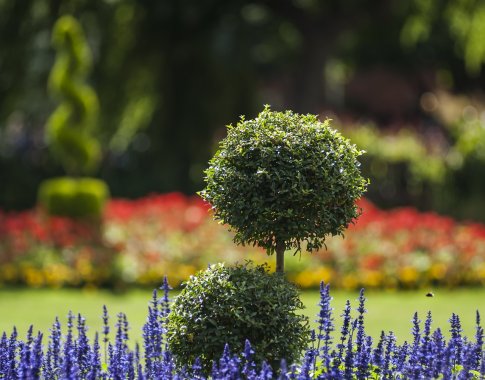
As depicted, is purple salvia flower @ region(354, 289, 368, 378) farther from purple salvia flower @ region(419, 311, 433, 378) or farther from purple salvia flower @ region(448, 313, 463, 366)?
purple salvia flower @ region(448, 313, 463, 366)

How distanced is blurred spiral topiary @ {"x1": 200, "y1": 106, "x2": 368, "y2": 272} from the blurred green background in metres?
9.26

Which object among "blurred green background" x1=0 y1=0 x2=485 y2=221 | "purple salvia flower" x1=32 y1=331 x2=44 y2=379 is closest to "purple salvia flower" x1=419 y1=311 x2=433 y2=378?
"purple salvia flower" x1=32 y1=331 x2=44 y2=379

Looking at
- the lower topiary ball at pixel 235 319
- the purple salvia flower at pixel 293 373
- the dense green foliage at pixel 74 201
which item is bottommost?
the purple salvia flower at pixel 293 373

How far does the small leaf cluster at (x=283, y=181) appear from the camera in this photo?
4816 millimetres

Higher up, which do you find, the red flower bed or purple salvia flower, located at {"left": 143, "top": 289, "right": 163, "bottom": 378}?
the red flower bed

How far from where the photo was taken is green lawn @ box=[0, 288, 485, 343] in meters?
7.97

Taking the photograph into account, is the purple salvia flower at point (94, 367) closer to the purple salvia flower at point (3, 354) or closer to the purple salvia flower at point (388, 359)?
the purple salvia flower at point (3, 354)

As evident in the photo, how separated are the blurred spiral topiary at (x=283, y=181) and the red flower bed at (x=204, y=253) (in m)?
4.88

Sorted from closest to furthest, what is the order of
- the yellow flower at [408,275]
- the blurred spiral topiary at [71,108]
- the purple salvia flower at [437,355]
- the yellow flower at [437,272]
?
the purple salvia flower at [437,355]
the yellow flower at [408,275]
the yellow flower at [437,272]
the blurred spiral topiary at [71,108]

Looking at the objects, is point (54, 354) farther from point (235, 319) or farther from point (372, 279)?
point (372, 279)

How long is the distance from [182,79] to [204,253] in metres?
8.04

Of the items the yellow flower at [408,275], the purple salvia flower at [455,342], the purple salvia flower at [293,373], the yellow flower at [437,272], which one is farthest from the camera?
the yellow flower at [437,272]

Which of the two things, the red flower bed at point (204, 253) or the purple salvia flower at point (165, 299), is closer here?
the purple salvia flower at point (165, 299)

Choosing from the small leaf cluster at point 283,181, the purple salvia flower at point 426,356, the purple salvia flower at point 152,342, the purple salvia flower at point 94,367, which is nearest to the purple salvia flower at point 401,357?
the purple salvia flower at point 426,356
